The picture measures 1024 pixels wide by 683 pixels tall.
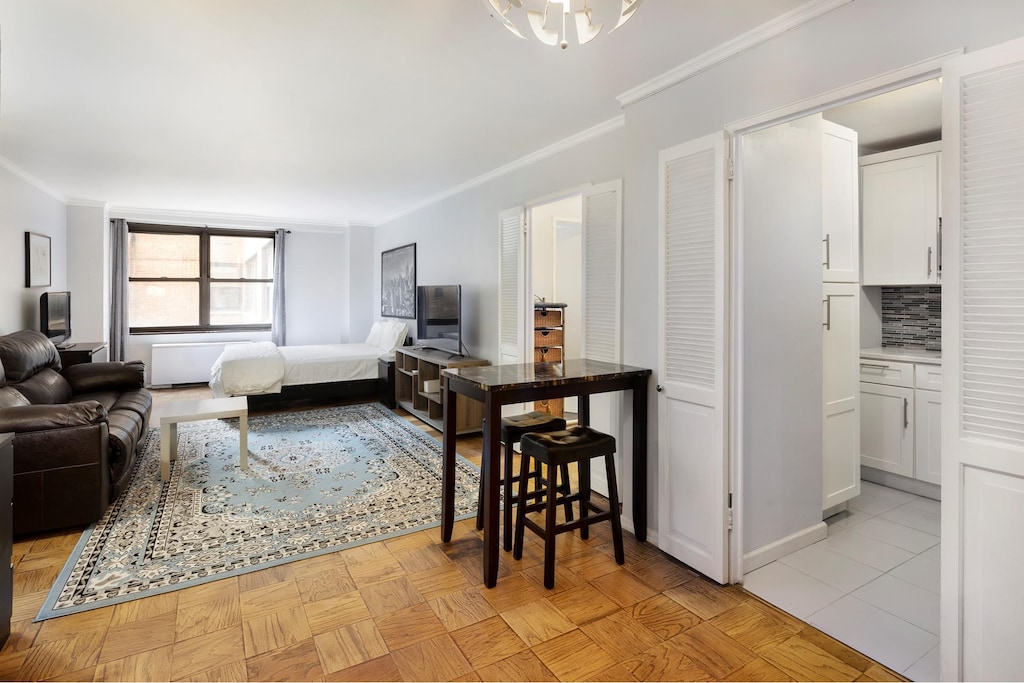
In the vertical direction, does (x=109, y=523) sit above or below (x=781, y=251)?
below

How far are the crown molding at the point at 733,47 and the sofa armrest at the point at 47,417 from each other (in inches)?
133

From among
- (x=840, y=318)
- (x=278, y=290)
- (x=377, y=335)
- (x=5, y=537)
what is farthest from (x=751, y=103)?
(x=278, y=290)

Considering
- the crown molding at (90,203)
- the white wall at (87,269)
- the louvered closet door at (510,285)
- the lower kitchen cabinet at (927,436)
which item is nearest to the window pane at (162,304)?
the white wall at (87,269)

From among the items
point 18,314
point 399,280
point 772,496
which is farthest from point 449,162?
point 18,314

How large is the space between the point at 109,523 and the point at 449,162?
341 centimetres

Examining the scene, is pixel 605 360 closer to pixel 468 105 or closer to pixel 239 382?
pixel 468 105

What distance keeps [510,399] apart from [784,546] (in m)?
1.61

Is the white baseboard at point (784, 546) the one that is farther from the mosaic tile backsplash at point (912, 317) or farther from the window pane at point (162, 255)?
the window pane at point (162, 255)

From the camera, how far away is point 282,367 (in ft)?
18.0

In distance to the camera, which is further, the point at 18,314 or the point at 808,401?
the point at 18,314

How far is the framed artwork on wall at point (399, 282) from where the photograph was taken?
20.9 feet

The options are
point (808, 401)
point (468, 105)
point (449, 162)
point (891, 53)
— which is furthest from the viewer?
point (449, 162)

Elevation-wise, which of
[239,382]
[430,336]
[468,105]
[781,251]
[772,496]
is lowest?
[772,496]

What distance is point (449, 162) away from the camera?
14.2 ft
